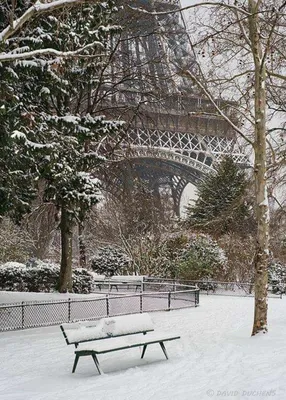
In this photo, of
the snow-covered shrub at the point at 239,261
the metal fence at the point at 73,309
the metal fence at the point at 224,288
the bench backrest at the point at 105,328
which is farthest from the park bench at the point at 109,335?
the snow-covered shrub at the point at 239,261

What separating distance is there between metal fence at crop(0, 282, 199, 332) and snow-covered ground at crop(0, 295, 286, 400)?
1.39 metres

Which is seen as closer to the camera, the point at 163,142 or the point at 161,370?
the point at 161,370

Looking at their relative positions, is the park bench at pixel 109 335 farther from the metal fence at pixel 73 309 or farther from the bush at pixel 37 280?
the bush at pixel 37 280

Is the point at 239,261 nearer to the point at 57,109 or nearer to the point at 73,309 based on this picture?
the point at 73,309

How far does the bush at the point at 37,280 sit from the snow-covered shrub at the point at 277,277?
37.5ft

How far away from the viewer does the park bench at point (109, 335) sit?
7360 millimetres

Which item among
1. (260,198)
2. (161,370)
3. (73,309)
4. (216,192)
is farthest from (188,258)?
(161,370)

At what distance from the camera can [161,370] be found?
23.8ft

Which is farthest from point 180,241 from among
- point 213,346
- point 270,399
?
point 270,399

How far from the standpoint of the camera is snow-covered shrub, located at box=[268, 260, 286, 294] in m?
27.6

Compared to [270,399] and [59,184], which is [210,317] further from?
[270,399]

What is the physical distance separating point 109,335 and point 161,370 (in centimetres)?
110

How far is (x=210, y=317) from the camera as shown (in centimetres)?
1461

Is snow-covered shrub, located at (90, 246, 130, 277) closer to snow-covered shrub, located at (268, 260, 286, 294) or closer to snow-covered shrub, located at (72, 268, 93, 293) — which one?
snow-covered shrub, located at (268, 260, 286, 294)
